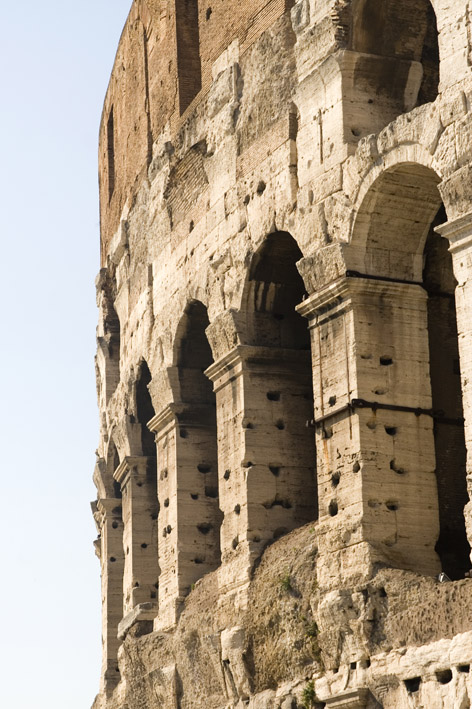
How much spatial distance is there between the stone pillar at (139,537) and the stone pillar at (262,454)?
3550mm

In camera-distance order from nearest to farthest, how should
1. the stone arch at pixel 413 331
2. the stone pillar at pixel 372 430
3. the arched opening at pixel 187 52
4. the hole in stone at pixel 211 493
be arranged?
1. the stone pillar at pixel 372 430
2. the stone arch at pixel 413 331
3. the hole in stone at pixel 211 493
4. the arched opening at pixel 187 52

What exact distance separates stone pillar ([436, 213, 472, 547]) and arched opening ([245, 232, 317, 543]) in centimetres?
326

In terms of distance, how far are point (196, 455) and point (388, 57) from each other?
5214 millimetres

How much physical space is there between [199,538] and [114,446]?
446 centimetres

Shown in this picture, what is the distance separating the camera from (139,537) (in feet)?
64.7

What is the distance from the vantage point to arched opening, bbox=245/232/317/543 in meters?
15.5

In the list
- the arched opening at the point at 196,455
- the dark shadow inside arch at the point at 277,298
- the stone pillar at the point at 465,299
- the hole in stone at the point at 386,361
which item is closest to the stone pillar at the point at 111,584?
the arched opening at the point at 196,455

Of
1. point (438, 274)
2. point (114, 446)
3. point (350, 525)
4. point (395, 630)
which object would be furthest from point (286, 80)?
point (114, 446)

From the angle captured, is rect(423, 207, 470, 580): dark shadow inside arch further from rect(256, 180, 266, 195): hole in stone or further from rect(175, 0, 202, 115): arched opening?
rect(175, 0, 202, 115): arched opening

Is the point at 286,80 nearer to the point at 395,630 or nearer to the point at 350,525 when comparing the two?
the point at 350,525

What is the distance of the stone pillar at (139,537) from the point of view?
19.3 metres

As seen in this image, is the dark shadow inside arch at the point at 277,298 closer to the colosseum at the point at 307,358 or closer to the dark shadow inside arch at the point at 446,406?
the colosseum at the point at 307,358

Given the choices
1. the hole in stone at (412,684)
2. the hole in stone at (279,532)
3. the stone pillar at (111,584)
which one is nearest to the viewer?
the hole in stone at (412,684)

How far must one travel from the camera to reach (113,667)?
20812 millimetres
